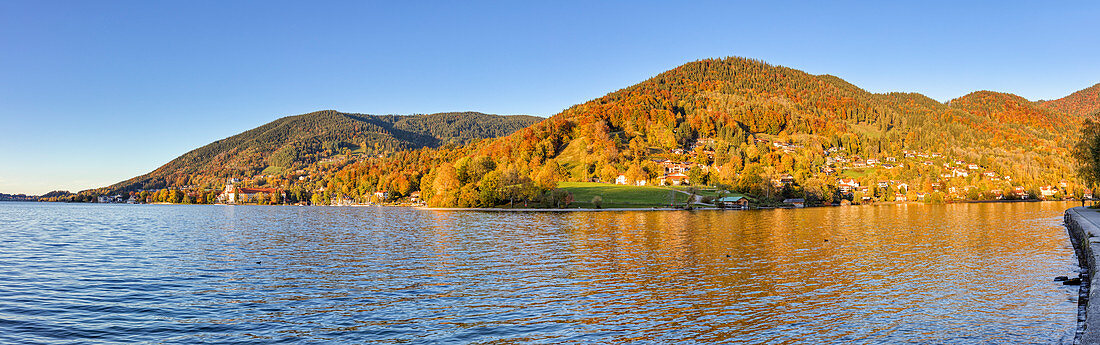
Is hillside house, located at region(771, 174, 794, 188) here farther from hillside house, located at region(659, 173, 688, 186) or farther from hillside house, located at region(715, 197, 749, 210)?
hillside house, located at region(715, 197, 749, 210)

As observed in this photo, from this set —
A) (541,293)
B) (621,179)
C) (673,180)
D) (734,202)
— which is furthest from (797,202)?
(541,293)

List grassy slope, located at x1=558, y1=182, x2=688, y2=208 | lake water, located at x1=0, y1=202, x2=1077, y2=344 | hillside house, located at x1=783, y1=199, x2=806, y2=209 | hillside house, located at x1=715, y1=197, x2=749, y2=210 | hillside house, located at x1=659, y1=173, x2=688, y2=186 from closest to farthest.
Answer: lake water, located at x1=0, y1=202, x2=1077, y2=344, grassy slope, located at x1=558, y1=182, x2=688, y2=208, hillside house, located at x1=715, y1=197, x2=749, y2=210, hillside house, located at x1=783, y1=199, x2=806, y2=209, hillside house, located at x1=659, y1=173, x2=688, y2=186

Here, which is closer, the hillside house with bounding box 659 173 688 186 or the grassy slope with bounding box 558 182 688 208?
the grassy slope with bounding box 558 182 688 208

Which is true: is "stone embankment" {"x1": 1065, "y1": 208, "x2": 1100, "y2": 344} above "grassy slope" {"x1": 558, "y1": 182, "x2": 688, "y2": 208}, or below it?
below

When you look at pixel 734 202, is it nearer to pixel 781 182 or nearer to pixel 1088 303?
pixel 781 182

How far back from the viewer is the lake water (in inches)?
688

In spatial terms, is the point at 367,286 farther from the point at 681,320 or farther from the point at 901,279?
the point at 901,279

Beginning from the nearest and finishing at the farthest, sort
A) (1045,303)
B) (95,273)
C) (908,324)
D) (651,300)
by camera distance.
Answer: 1. (908,324)
2. (1045,303)
3. (651,300)
4. (95,273)

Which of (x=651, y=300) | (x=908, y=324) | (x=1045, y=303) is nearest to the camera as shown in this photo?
(x=908, y=324)

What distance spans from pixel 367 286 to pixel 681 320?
1394 cm

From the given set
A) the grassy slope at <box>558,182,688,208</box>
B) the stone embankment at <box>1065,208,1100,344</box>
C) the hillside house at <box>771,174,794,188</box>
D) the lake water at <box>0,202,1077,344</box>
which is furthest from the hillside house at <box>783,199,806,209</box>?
the stone embankment at <box>1065,208,1100,344</box>

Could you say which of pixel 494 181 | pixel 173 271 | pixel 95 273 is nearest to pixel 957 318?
pixel 173 271

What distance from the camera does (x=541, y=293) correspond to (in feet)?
79.0

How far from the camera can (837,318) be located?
1927 centimetres
